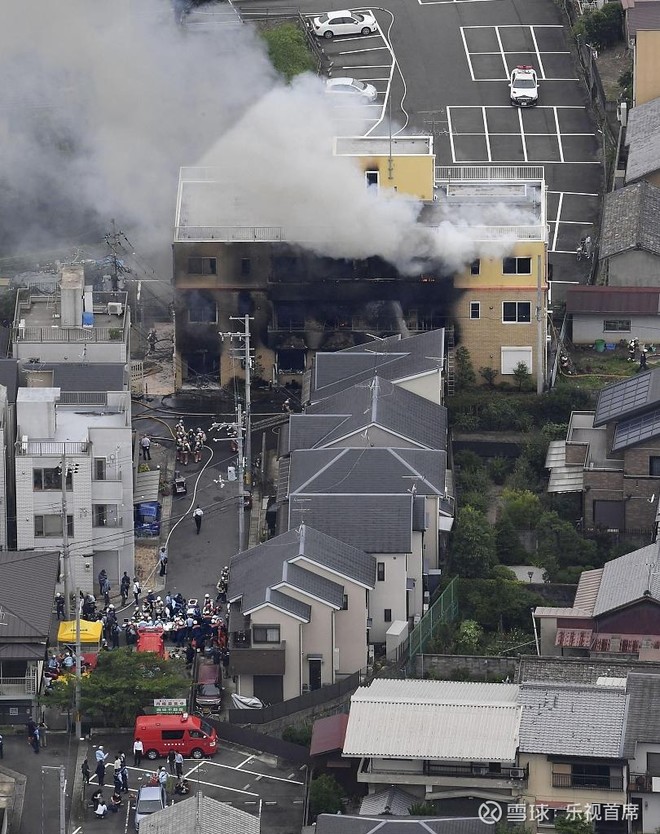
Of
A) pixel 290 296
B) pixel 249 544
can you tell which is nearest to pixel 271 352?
pixel 290 296

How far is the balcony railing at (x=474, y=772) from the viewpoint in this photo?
106 m

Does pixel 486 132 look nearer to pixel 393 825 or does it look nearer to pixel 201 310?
pixel 201 310

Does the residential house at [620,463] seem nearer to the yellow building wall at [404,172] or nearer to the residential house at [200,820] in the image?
the yellow building wall at [404,172]

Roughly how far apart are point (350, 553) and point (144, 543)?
492 inches

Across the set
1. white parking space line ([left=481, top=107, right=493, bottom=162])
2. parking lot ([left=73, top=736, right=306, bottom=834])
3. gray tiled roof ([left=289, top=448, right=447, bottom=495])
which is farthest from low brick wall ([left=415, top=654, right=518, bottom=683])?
white parking space line ([left=481, top=107, right=493, bottom=162])

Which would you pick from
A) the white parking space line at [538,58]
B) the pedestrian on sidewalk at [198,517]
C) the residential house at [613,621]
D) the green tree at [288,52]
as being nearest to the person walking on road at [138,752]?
the residential house at [613,621]

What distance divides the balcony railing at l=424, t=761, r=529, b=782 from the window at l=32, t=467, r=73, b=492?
78.3ft

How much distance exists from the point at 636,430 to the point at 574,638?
13.5 m

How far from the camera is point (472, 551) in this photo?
4847 inches

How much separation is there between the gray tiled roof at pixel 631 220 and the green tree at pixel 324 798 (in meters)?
44.4

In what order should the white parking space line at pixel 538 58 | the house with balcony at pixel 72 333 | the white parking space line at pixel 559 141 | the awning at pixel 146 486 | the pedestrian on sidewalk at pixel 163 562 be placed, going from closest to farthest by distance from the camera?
the pedestrian on sidewalk at pixel 163 562 → the awning at pixel 146 486 → the house with balcony at pixel 72 333 → the white parking space line at pixel 559 141 → the white parking space line at pixel 538 58

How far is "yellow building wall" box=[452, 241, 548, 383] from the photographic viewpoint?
140 m

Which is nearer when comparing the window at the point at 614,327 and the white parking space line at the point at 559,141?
the window at the point at 614,327

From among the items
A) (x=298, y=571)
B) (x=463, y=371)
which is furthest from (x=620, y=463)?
(x=298, y=571)
